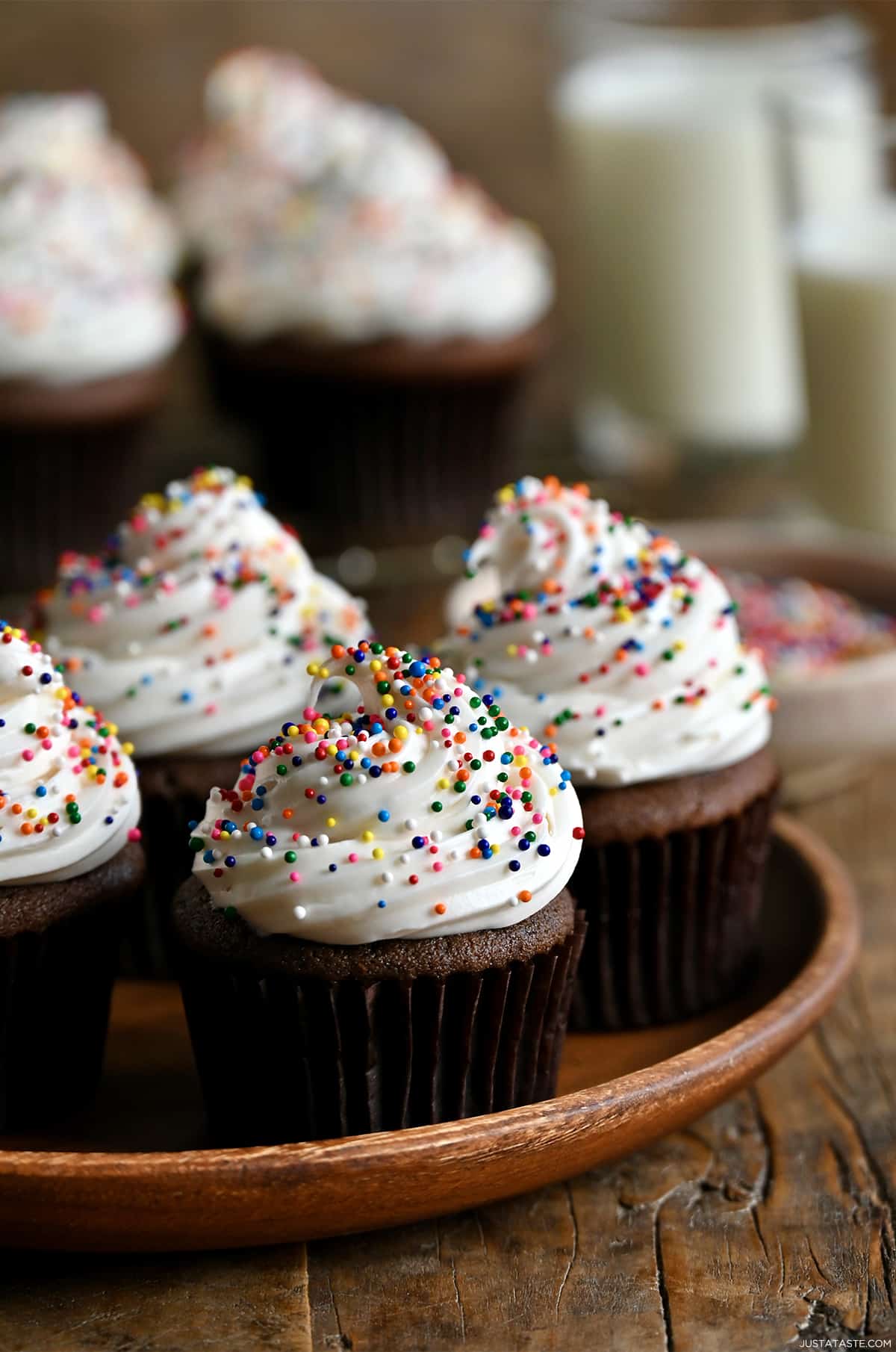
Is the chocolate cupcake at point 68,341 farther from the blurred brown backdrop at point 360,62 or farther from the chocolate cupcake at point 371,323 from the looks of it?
the blurred brown backdrop at point 360,62

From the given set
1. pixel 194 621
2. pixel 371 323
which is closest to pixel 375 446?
pixel 371 323

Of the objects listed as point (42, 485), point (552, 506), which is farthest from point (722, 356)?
point (552, 506)

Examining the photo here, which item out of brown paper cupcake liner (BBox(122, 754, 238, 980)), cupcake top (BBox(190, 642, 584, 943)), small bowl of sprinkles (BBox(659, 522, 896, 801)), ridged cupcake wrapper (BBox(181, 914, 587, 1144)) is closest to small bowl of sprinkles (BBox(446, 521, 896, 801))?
small bowl of sprinkles (BBox(659, 522, 896, 801))

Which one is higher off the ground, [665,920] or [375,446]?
[665,920]

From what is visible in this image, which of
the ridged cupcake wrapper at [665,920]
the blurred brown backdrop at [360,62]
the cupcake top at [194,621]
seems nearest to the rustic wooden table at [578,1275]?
the ridged cupcake wrapper at [665,920]

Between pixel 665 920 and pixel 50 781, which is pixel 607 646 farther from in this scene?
pixel 50 781

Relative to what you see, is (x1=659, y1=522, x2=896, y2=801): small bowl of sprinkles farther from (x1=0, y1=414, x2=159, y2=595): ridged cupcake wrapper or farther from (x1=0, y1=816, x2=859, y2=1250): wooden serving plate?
(x1=0, y1=414, x2=159, y2=595): ridged cupcake wrapper
